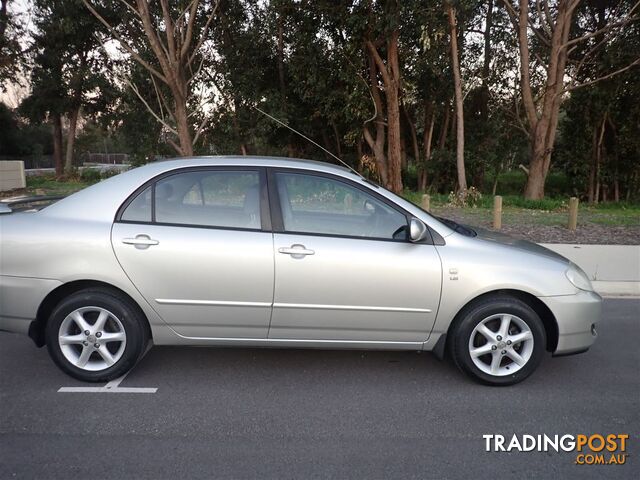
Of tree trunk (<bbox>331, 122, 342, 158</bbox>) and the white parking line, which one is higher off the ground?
tree trunk (<bbox>331, 122, 342, 158</bbox>)

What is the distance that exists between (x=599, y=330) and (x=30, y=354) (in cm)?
553

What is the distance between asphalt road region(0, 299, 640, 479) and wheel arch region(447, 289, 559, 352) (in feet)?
1.32

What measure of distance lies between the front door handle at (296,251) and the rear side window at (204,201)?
0.96 ft

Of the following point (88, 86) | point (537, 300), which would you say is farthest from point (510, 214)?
point (88, 86)

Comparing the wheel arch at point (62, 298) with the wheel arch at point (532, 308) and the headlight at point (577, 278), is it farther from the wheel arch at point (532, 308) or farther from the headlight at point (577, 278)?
the headlight at point (577, 278)

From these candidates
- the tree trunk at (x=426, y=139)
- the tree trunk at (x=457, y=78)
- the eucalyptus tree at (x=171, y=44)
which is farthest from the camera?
the tree trunk at (x=426, y=139)

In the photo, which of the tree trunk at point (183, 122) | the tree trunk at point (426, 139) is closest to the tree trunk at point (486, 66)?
the tree trunk at point (426, 139)

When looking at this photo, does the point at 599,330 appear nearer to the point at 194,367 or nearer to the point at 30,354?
the point at 194,367

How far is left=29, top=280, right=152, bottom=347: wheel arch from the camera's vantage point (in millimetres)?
3795

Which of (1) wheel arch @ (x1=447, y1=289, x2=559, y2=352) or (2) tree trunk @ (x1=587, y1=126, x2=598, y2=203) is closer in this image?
(1) wheel arch @ (x1=447, y1=289, x2=559, y2=352)

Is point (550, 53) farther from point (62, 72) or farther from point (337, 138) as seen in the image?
point (62, 72)

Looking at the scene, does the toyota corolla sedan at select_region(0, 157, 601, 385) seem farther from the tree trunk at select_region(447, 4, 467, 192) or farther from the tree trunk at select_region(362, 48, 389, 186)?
the tree trunk at select_region(362, 48, 389, 186)

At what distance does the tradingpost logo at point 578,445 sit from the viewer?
9.82 feet

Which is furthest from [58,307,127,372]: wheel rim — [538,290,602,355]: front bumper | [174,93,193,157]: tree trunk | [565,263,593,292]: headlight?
[174,93,193,157]: tree trunk
